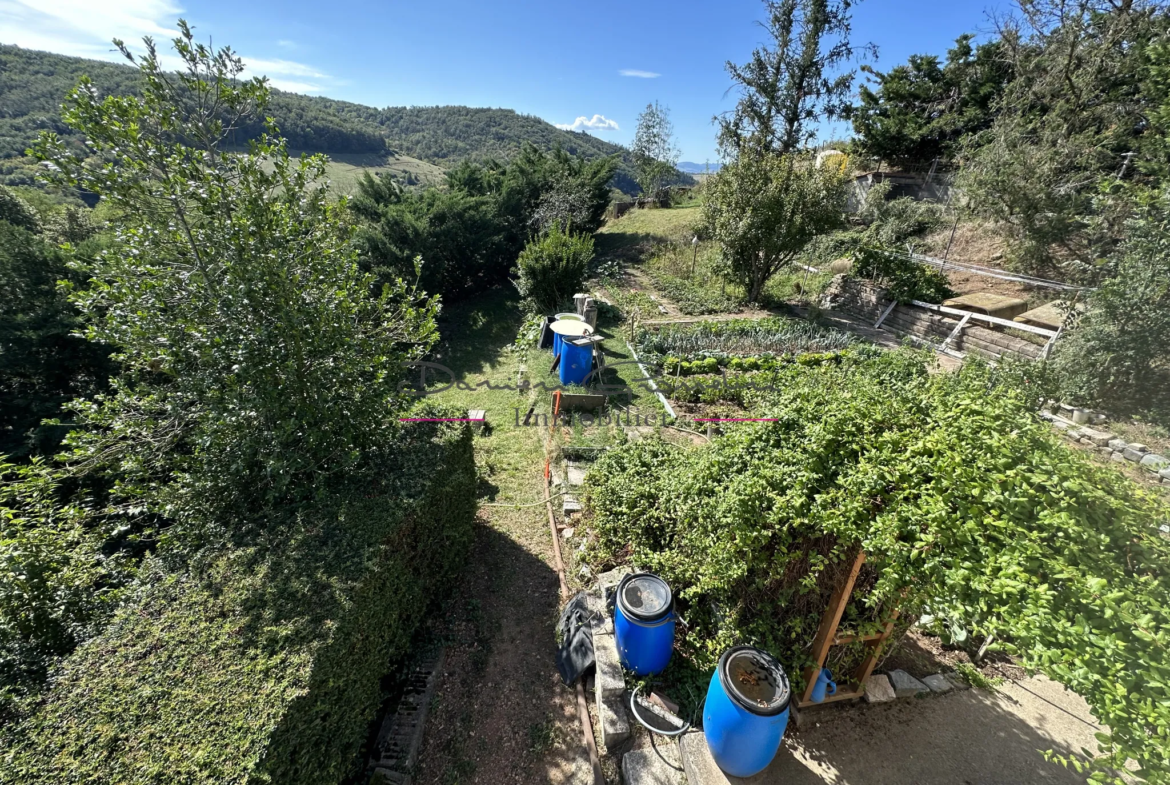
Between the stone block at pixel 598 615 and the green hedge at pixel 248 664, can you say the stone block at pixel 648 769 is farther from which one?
the green hedge at pixel 248 664

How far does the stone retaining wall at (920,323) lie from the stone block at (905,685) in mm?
7464

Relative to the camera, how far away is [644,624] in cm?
330

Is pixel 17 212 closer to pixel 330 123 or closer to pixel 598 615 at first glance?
pixel 598 615

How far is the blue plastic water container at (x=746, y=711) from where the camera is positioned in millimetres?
2668

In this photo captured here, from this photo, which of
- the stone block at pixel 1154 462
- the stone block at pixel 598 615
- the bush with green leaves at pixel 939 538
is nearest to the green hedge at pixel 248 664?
the stone block at pixel 598 615

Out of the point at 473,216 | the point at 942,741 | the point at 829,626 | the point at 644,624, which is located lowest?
the point at 942,741

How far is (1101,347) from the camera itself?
7.35 metres

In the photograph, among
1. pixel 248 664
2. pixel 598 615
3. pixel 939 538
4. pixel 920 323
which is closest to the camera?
pixel 939 538

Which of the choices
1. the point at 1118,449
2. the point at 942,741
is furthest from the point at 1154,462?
the point at 942,741

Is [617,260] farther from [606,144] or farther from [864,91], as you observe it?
[606,144]

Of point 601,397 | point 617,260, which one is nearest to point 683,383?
point 601,397

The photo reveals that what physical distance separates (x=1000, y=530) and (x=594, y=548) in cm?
348

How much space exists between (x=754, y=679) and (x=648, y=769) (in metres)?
0.99

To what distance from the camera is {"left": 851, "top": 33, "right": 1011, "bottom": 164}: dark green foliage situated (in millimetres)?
17547
